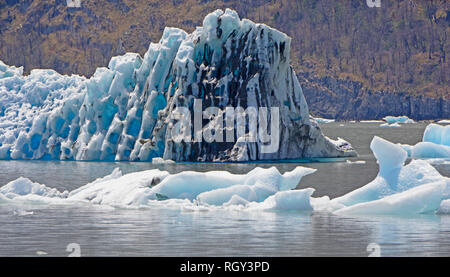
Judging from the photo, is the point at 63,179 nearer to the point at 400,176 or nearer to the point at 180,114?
the point at 180,114

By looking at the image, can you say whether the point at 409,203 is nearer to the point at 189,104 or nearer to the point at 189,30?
the point at 189,104

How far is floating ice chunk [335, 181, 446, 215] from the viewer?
65.0ft

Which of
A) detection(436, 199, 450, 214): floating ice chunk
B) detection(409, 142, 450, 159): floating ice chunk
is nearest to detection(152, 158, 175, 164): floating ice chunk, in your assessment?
detection(409, 142, 450, 159): floating ice chunk

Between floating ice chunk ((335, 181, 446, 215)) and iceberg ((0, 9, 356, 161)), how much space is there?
20.2 metres

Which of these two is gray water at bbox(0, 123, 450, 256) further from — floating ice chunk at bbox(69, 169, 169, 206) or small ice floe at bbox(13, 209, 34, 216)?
floating ice chunk at bbox(69, 169, 169, 206)

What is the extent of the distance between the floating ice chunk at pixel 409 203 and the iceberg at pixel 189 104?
20233 mm

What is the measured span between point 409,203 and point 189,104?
23.0m

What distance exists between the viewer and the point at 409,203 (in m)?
20.0

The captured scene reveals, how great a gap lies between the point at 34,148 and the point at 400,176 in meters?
29.9

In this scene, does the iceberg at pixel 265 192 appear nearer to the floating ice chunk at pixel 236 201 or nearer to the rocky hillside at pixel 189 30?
the floating ice chunk at pixel 236 201

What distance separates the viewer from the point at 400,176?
69.2 feet

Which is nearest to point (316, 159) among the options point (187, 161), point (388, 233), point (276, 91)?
point (276, 91)

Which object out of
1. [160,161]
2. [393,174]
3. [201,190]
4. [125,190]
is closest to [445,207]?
[393,174]

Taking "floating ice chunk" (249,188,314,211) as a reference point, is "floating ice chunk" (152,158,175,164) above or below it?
below
